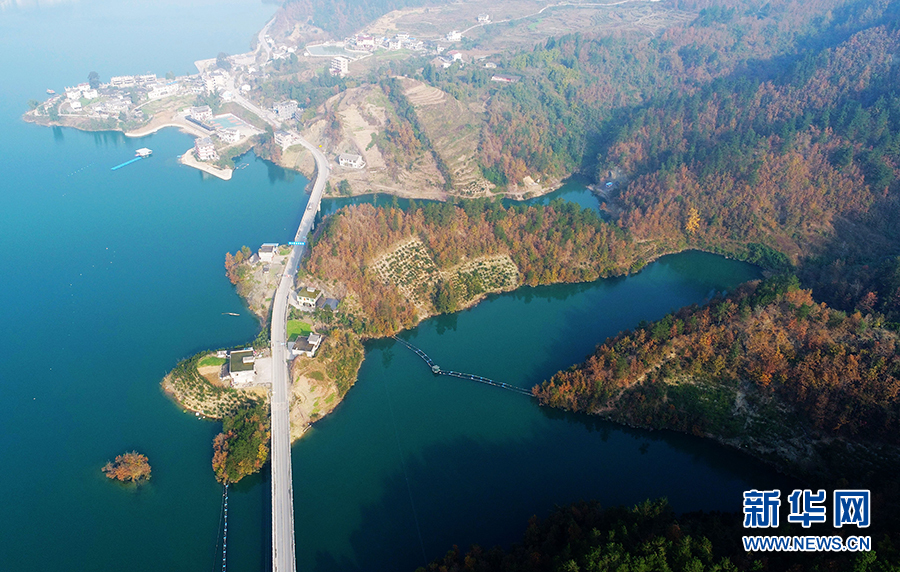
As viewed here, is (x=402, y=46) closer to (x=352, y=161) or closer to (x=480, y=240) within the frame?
(x=352, y=161)

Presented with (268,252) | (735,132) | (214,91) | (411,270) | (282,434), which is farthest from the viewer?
(214,91)

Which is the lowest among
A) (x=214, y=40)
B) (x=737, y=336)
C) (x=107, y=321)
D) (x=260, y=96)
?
(x=737, y=336)

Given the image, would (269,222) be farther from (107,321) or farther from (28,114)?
(28,114)

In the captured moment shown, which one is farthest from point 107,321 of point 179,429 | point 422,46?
point 422,46

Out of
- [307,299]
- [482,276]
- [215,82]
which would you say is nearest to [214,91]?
[215,82]

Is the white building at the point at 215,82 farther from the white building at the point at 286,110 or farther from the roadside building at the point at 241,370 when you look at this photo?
the roadside building at the point at 241,370

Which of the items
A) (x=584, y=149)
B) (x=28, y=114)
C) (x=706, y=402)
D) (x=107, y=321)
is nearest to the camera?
(x=706, y=402)

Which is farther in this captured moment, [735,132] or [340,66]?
[340,66]
